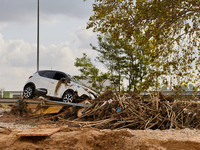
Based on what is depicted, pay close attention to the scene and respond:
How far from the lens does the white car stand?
54.5 ft

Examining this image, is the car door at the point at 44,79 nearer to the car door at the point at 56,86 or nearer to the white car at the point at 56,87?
the white car at the point at 56,87

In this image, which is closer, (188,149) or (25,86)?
(188,149)

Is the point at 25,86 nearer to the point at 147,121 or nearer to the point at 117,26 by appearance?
the point at 117,26

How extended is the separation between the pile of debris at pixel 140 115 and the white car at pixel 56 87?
376 cm

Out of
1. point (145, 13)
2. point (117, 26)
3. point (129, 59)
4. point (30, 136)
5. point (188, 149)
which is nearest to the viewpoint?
point (188, 149)

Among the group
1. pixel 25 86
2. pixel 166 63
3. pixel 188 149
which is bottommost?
pixel 188 149

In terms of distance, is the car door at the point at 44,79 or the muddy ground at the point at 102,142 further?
the car door at the point at 44,79

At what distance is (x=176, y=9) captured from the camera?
52.5ft

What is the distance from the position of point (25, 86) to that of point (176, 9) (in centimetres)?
1036

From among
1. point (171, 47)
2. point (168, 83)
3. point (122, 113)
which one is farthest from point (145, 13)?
point (122, 113)

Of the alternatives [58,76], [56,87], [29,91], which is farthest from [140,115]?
[29,91]

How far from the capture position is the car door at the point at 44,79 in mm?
17766

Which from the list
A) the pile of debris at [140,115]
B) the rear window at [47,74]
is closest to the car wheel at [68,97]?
the rear window at [47,74]

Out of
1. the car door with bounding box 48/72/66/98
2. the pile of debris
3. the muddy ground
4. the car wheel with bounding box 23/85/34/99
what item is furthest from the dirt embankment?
the car wheel with bounding box 23/85/34/99
